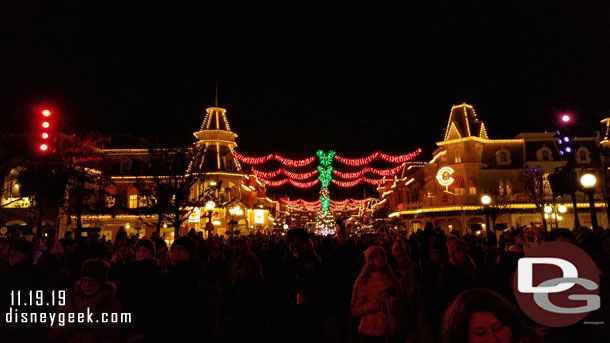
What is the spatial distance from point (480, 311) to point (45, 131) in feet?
31.2

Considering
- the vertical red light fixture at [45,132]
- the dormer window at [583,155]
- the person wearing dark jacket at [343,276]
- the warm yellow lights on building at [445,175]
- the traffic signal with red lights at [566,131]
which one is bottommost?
the person wearing dark jacket at [343,276]

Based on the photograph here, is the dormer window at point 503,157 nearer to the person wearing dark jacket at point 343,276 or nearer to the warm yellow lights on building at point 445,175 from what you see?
the warm yellow lights on building at point 445,175

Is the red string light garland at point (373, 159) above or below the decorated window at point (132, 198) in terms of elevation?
above

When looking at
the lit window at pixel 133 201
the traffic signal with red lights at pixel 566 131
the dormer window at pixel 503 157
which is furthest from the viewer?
the lit window at pixel 133 201

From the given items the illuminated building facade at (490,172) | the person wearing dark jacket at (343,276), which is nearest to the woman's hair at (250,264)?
the person wearing dark jacket at (343,276)

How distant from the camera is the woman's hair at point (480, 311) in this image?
2350mm

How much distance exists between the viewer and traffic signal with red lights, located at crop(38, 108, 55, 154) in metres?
9.14

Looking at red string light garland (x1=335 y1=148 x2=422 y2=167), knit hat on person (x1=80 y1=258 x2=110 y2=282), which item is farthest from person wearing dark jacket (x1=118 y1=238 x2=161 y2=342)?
red string light garland (x1=335 y1=148 x2=422 y2=167)

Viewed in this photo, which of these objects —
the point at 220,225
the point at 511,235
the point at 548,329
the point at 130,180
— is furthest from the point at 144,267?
the point at 130,180

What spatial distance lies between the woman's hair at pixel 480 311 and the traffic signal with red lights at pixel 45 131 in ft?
30.5

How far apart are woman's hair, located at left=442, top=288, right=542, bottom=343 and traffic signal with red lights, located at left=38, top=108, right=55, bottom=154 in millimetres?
9293

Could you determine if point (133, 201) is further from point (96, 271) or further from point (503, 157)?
point (96, 271)

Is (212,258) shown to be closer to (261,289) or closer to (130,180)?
(261,289)

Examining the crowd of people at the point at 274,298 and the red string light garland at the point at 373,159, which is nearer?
the crowd of people at the point at 274,298
